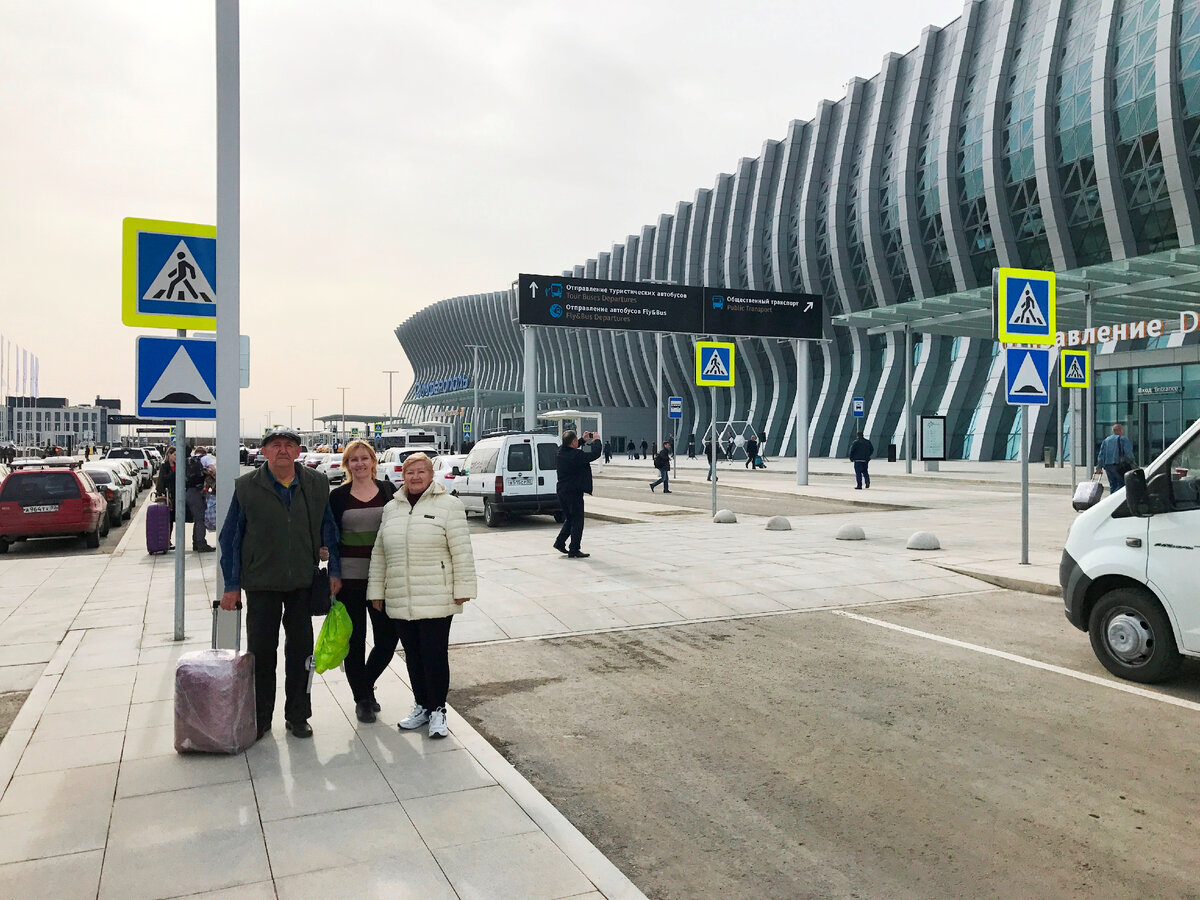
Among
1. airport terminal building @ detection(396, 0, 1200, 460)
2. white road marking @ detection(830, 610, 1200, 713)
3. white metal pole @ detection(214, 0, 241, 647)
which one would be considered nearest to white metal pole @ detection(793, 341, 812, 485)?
airport terminal building @ detection(396, 0, 1200, 460)

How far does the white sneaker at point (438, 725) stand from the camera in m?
4.96

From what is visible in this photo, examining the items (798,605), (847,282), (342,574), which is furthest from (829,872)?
(847,282)

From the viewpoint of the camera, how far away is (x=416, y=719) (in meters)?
5.19

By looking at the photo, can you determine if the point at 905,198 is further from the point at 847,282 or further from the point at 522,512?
the point at 522,512

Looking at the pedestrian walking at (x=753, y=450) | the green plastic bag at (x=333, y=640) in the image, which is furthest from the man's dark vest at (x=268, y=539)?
the pedestrian walking at (x=753, y=450)

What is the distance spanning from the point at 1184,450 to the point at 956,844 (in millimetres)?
3615

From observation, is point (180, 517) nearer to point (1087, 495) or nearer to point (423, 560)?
point (423, 560)

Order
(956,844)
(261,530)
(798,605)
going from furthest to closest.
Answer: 1. (798,605)
2. (261,530)
3. (956,844)

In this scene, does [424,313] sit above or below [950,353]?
above

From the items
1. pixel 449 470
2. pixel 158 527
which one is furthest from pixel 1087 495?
pixel 449 470

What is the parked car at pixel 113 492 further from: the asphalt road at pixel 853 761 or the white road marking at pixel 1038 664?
the white road marking at pixel 1038 664

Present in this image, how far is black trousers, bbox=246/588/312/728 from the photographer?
4.96 metres

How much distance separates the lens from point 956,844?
147 inches

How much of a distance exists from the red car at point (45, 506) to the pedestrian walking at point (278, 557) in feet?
42.2
